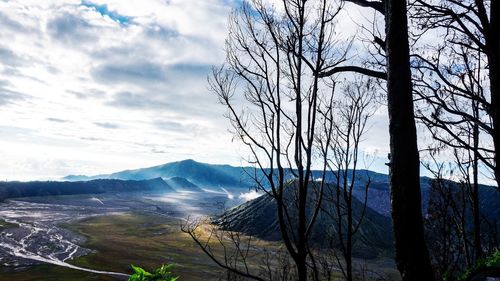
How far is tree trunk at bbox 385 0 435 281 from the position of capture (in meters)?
5.38

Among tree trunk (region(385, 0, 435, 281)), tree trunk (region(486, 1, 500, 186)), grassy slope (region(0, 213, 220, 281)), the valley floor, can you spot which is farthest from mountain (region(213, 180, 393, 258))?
tree trunk (region(385, 0, 435, 281))

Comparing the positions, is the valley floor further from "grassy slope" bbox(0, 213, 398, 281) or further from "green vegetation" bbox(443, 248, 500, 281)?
"green vegetation" bbox(443, 248, 500, 281)

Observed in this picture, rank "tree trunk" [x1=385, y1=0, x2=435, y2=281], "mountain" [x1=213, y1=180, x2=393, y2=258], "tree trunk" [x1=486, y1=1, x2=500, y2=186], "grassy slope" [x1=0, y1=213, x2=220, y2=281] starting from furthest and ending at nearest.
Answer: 1. "mountain" [x1=213, y1=180, x2=393, y2=258]
2. "grassy slope" [x1=0, y1=213, x2=220, y2=281]
3. "tree trunk" [x1=486, y1=1, x2=500, y2=186]
4. "tree trunk" [x1=385, y1=0, x2=435, y2=281]

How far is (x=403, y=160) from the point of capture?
221 inches

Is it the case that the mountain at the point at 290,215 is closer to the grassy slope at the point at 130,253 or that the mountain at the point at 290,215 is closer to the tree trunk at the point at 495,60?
the grassy slope at the point at 130,253

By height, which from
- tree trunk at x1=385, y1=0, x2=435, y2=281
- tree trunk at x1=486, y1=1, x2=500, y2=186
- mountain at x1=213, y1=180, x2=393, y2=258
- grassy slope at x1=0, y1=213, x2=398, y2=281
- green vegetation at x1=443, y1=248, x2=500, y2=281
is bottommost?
grassy slope at x1=0, y1=213, x2=398, y2=281

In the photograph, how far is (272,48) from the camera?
328 inches

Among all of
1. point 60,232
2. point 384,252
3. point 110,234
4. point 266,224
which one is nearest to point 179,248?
point 110,234

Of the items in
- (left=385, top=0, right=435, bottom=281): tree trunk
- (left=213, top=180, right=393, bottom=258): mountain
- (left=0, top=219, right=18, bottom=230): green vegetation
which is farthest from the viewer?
(left=213, top=180, right=393, bottom=258): mountain

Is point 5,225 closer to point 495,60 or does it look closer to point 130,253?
point 130,253

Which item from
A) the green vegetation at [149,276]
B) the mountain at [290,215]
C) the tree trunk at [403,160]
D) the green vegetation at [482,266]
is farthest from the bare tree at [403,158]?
the mountain at [290,215]

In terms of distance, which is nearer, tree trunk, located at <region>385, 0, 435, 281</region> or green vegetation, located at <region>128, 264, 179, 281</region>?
tree trunk, located at <region>385, 0, 435, 281</region>

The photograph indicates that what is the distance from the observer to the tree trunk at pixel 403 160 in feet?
17.6

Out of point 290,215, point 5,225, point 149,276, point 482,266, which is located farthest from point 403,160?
point 5,225
